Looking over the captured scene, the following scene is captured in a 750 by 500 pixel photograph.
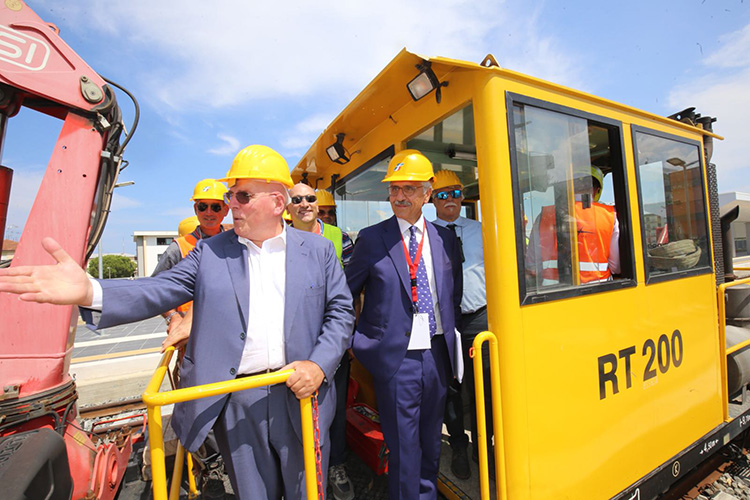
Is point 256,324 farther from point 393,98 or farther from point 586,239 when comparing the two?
point 586,239

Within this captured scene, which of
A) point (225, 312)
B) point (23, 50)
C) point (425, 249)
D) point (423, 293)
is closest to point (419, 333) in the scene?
point (423, 293)

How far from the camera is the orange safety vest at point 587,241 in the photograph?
2.01m

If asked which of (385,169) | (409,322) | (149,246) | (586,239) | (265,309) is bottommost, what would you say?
(409,322)

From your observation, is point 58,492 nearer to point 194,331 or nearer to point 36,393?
point 36,393

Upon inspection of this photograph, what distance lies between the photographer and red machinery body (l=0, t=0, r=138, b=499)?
6.59 feet

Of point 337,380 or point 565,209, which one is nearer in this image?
point 565,209

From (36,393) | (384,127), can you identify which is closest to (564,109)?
(384,127)

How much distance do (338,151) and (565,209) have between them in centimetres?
194

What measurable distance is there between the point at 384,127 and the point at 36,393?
2721 mm

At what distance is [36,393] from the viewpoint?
2025 mm

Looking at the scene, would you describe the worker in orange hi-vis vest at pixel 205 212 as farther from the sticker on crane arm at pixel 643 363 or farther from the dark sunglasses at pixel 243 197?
the sticker on crane arm at pixel 643 363

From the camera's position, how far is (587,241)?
2221 millimetres

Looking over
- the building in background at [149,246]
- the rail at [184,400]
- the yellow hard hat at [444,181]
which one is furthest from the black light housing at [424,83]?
the building in background at [149,246]

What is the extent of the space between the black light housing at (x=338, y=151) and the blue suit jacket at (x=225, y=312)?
1.61 meters
